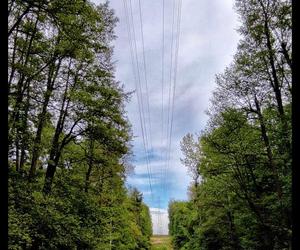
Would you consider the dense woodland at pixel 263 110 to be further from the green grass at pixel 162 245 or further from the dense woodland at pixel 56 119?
the green grass at pixel 162 245

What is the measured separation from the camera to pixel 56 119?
18.5 metres

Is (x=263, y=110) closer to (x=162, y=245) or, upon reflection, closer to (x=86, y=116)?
(x=86, y=116)

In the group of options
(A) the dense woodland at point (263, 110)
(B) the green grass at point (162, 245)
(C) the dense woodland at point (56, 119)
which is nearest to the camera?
(C) the dense woodland at point (56, 119)

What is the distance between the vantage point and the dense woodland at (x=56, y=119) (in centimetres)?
1268

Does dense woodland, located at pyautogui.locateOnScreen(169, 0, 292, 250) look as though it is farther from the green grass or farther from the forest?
the green grass

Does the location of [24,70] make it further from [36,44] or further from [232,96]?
[232,96]

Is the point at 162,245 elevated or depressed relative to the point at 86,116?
depressed

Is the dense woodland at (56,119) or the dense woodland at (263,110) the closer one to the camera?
the dense woodland at (56,119)

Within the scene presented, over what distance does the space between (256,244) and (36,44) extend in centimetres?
2217

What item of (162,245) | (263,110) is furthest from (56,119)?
(162,245)

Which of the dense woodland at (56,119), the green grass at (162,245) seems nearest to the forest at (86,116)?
the dense woodland at (56,119)

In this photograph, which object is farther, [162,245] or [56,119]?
[162,245]

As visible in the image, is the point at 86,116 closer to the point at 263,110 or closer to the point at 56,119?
the point at 56,119
